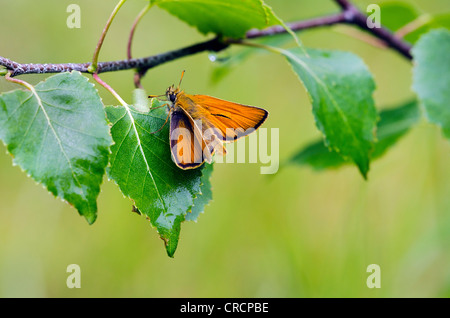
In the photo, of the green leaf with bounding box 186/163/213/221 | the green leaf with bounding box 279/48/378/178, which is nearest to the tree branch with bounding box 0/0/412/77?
the green leaf with bounding box 279/48/378/178

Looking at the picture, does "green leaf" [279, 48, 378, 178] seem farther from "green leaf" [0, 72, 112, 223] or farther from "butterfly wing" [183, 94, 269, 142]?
"green leaf" [0, 72, 112, 223]

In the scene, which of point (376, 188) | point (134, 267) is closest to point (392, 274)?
point (376, 188)

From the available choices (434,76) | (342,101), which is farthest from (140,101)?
(434,76)

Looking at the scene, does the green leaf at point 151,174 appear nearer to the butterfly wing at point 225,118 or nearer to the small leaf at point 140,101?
the small leaf at point 140,101

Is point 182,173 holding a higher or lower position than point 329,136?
lower

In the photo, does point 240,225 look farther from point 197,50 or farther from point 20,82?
point 20,82
